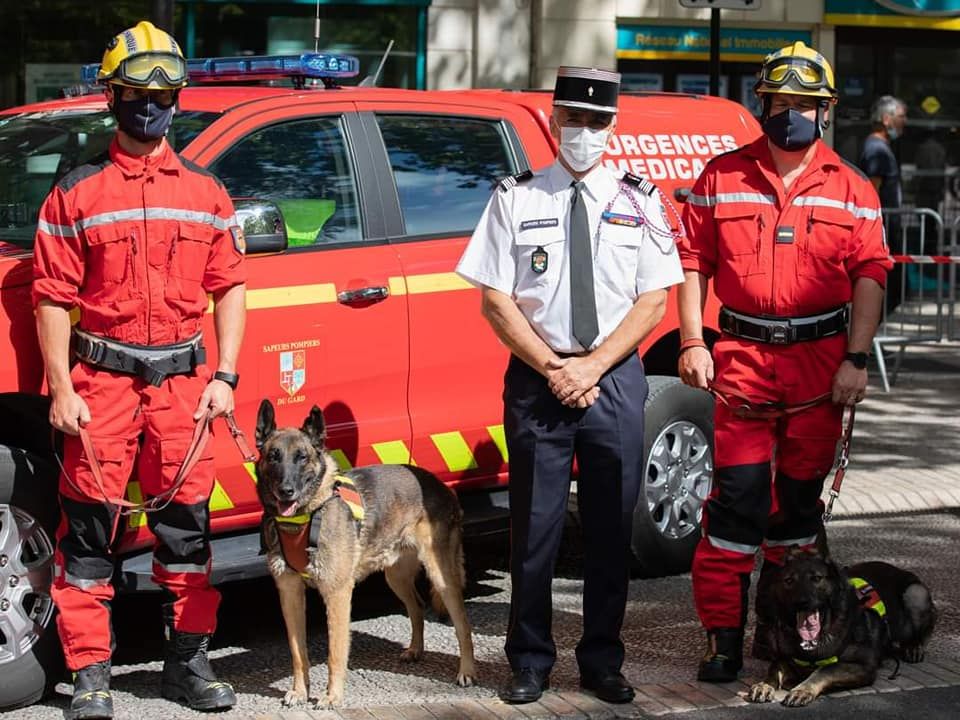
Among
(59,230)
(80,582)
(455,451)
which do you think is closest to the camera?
(59,230)

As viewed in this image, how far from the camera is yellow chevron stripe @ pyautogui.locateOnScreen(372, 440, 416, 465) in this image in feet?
21.0

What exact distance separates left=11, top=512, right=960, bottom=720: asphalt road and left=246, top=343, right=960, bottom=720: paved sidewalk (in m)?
0.04

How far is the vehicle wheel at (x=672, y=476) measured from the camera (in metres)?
7.27

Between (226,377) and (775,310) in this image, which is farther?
(775,310)

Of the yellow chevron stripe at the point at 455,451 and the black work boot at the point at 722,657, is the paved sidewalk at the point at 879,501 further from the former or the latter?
the yellow chevron stripe at the point at 455,451

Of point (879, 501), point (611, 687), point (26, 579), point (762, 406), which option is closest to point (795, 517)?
point (762, 406)

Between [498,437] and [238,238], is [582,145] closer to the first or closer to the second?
[238,238]

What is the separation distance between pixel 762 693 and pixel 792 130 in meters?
1.94

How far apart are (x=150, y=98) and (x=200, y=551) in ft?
4.90

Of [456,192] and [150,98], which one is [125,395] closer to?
[150,98]

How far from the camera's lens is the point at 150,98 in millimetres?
5363

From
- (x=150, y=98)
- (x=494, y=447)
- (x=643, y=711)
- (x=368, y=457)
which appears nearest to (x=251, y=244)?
(x=150, y=98)

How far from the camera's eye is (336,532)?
570 cm

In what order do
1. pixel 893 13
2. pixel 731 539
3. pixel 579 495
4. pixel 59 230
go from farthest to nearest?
pixel 893 13 → pixel 731 539 → pixel 579 495 → pixel 59 230
